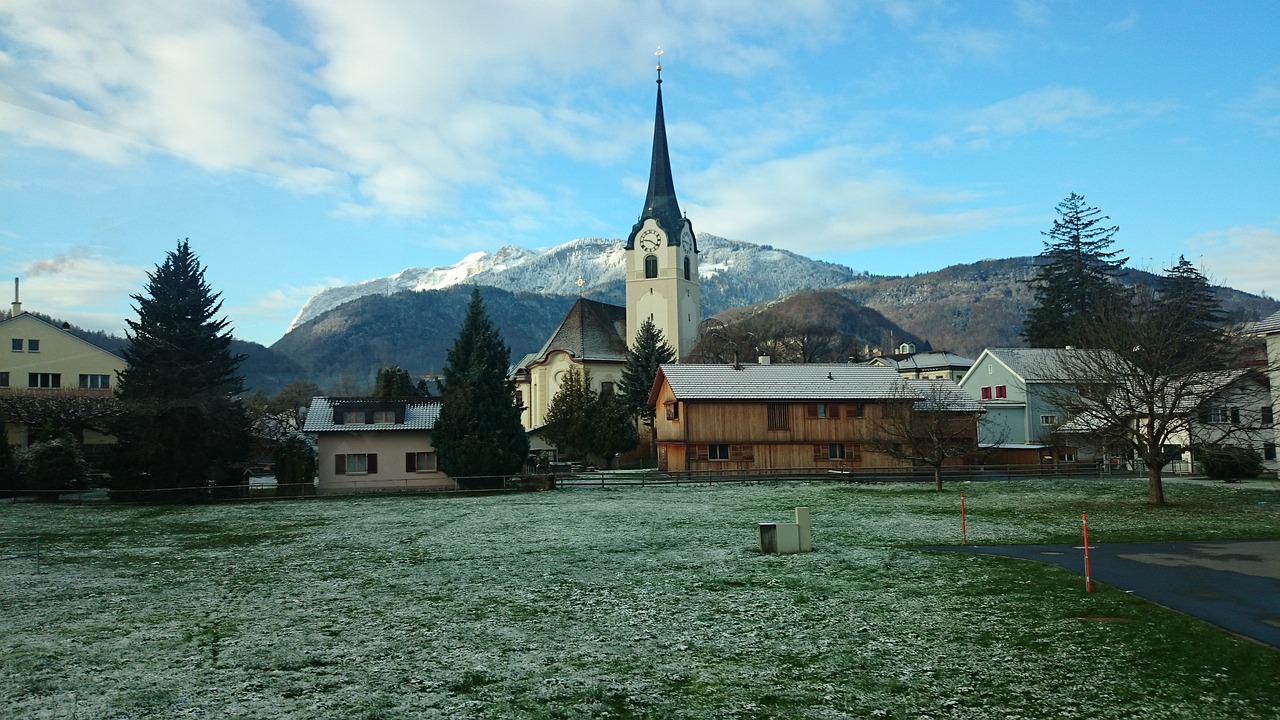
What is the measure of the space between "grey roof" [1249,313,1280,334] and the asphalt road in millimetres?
17832

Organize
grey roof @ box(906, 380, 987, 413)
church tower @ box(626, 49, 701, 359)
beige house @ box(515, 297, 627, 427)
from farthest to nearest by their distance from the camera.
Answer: church tower @ box(626, 49, 701, 359) < beige house @ box(515, 297, 627, 427) < grey roof @ box(906, 380, 987, 413)

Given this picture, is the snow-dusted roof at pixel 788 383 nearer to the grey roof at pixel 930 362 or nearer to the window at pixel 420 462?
the window at pixel 420 462

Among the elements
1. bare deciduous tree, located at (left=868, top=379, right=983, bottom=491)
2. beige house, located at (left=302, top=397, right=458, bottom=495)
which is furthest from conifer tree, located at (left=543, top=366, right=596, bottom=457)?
bare deciduous tree, located at (left=868, top=379, right=983, bottom=491)

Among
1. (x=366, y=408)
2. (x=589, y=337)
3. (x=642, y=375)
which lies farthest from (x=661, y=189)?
(x=366, y=408)

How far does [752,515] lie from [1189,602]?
16.3 meters

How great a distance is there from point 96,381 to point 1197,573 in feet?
206

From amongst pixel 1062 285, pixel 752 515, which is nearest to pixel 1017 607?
pixel 752 515

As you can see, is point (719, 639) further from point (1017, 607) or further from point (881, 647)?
point (1017, 607)

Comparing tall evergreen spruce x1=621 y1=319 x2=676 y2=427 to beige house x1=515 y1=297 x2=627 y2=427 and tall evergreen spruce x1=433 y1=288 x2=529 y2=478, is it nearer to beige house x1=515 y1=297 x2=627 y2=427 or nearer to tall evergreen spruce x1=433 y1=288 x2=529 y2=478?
beige house x1=515 y1=297 x2=627 y2=427

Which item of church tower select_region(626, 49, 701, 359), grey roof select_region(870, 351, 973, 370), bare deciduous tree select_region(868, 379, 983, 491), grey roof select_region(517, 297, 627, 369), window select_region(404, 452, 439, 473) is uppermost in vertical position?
church tower select_region(626, 49, 701, 359)

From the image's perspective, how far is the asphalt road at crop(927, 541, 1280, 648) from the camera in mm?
12672

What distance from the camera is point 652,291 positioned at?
85938 mm

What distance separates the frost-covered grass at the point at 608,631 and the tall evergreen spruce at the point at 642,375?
41.7 metres

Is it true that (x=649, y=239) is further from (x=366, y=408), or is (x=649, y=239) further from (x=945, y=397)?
(x=366, y=408)
